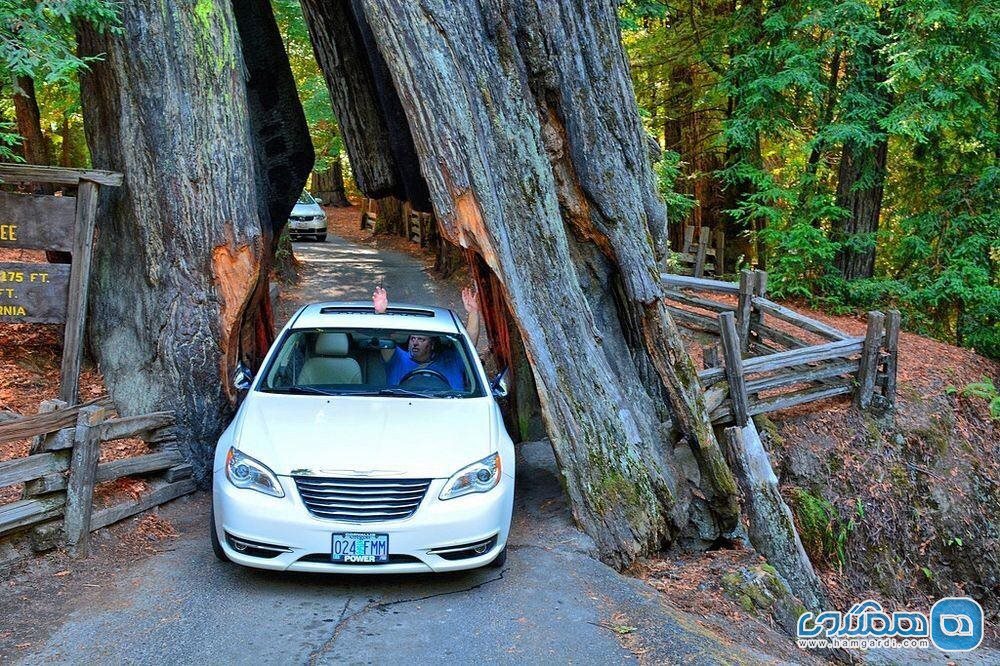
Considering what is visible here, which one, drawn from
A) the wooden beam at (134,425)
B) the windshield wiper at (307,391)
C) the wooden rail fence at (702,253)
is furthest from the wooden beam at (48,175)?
the wooden rail fence at (702,253)

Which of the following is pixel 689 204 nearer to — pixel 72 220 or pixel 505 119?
pixel 505 119

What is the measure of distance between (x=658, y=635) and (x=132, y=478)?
4914 millimetres

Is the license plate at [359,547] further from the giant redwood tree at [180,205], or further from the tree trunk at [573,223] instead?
the giant redwood tree at [180,205]

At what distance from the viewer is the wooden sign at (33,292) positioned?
8.15 meters

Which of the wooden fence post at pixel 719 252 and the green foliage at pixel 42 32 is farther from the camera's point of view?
the wooden fence post at pixel 719 252

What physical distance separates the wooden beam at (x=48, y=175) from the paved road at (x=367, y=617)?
3396mm

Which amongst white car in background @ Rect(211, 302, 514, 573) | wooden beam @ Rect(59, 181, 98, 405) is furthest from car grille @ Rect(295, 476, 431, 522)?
wooden beam @ Rect(59, 181, 98, 405)

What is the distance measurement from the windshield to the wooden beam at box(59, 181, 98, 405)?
7.01 ft

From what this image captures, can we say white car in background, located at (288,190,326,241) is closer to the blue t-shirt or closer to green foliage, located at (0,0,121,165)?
green foliage, located at (0,0,121,165)

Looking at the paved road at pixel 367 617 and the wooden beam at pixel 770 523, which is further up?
the paved road at pixel 367 617

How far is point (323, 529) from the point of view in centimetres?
593

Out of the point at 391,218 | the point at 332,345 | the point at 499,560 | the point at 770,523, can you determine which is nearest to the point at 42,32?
the point at 332,345

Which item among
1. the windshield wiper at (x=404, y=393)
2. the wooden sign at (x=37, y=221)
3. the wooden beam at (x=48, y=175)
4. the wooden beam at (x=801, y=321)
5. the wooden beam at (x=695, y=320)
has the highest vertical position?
the wooden beam at (x=48, y=175)

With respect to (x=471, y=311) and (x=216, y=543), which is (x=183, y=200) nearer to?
(x=471, y=311)
